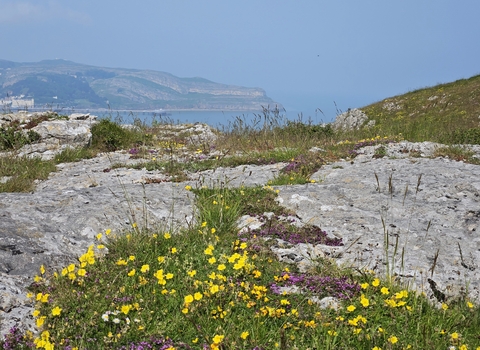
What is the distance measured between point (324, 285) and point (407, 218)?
2.73 meters

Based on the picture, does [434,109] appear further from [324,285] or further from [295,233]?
[324,285]

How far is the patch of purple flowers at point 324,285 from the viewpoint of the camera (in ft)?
13.7

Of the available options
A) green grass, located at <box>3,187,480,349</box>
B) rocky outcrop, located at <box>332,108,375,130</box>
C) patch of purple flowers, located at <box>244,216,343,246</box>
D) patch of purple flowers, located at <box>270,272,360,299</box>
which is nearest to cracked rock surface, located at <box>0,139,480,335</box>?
patch of purple flowers, located at <box>244,216,343,246</box>

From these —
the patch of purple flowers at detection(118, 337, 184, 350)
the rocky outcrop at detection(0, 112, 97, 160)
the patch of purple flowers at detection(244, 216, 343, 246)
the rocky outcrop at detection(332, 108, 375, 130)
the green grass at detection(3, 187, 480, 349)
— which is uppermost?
the rocky outcrop at detection(332, 108, 375, 130)

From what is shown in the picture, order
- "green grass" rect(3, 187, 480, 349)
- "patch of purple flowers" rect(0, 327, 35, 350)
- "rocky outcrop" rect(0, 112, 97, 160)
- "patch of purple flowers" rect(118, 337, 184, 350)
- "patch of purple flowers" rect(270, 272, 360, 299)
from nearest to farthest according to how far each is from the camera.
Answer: "patch of purple flowers" rect(0, 327, 35, 350) → "patch of purple flowers" rect(118, 337, 184, 350) → "green grass" rect(3, 187, 480, 349) → "patch of purple flowers" rect(270, 272, 360, 299) → "rocky outcrop" rect(0, 112, 97, 160)

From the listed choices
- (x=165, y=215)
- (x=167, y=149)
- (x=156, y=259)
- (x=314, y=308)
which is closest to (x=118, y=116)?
(x=167, y=149)

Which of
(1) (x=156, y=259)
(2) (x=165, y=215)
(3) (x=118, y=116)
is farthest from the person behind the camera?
(3) (x=118, y=116)

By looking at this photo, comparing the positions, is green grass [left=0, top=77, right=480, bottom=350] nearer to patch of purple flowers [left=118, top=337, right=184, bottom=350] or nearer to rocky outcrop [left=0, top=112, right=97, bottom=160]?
patch of purple flowers [left=118, top=337, right=184, bottom=350]

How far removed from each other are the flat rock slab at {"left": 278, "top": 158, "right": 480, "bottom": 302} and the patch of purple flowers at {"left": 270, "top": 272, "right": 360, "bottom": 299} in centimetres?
Answer: 44

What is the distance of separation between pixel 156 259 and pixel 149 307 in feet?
2.98

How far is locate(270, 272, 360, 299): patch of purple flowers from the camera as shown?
419 centimetres

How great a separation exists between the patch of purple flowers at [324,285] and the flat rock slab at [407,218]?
445mm

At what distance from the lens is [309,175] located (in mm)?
9359

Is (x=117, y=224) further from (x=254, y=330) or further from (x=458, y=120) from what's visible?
(x=458, y=120)
